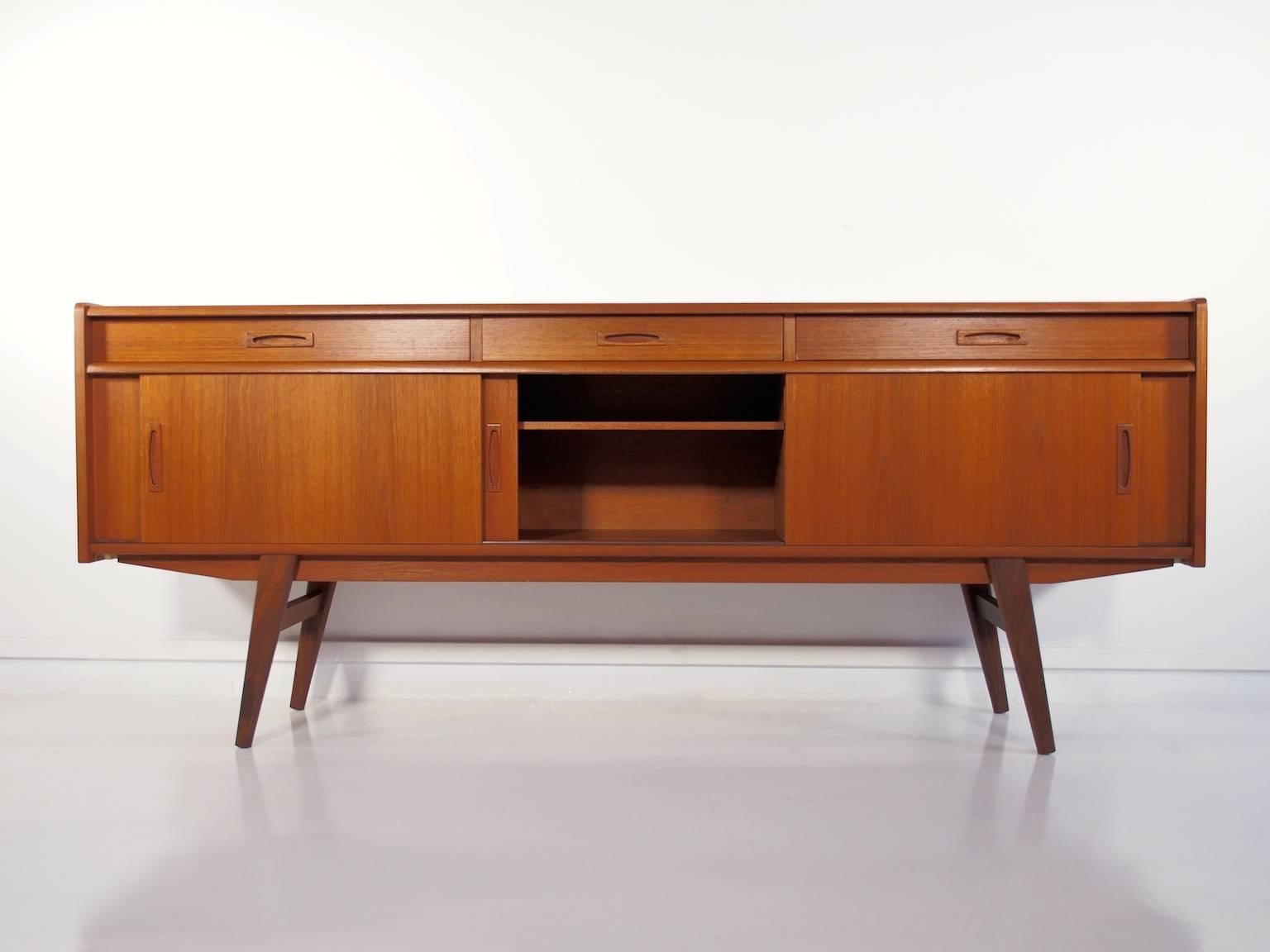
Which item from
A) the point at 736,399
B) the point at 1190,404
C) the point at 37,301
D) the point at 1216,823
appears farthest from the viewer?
the point at 37,301

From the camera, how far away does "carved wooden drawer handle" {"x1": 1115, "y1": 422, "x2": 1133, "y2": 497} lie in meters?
1.77

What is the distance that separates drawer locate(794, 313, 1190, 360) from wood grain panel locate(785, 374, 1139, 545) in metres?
0.06

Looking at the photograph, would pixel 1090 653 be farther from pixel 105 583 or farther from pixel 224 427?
pixel 105 583

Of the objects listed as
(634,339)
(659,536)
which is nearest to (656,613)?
(659,536)

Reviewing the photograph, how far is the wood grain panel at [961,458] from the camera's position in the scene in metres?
1.78

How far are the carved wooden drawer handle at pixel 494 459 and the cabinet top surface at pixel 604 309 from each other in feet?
0.87

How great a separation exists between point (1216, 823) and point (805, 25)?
7.12ft

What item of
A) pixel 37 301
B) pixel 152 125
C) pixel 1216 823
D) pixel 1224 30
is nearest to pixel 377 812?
Result: pixel 1216 823

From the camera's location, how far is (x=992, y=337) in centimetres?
181

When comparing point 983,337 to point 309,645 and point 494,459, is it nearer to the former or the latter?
point 494,459


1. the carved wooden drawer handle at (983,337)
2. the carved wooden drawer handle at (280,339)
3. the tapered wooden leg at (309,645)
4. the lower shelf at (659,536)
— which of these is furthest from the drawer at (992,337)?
the tapered wooden leg at (309,645)

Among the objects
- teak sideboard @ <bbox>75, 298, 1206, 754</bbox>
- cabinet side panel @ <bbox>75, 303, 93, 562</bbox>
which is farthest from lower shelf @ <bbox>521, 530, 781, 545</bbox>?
cabinet side panel @ <bbox>75, 303, 93, 562</bbox>

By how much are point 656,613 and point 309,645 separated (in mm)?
945

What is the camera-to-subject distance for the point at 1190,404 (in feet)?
5.84
